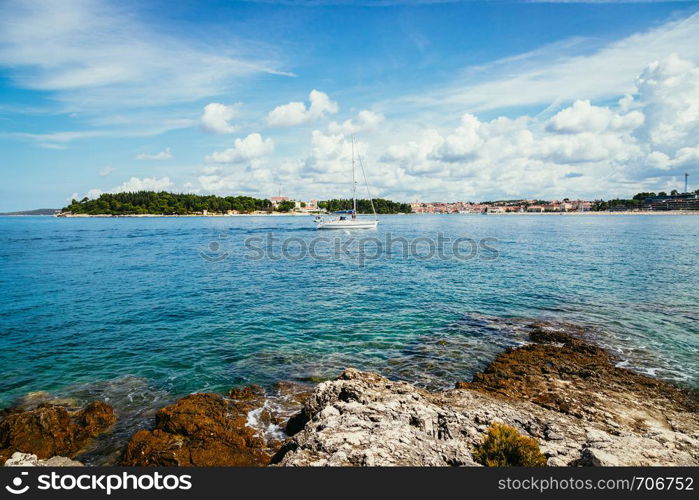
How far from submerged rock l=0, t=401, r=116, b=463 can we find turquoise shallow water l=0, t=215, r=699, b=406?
1.49 metres

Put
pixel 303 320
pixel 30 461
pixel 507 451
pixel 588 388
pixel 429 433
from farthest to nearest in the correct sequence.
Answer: pixel 303 320
pixel 588 388
pixel 429 433
pixel 30 461
pixel 507 451

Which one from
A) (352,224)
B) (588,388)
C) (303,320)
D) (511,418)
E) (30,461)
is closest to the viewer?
(30,461)

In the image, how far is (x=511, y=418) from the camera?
8.80m

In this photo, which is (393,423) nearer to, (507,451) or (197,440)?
(507,451)

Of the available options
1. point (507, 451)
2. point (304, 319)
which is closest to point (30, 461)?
point (507, 451)

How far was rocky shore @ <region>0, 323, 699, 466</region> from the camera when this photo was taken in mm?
6953

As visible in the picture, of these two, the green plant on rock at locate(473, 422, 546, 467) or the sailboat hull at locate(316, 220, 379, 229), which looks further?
the sailboat hull at locate(316, 220, 379, 229)

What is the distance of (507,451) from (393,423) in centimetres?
221

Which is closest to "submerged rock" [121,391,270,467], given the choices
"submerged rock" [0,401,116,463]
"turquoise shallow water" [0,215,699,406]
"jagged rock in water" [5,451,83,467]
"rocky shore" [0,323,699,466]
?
"rocky shore" [0,323,699,466]

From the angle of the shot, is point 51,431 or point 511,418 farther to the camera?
point 51,431

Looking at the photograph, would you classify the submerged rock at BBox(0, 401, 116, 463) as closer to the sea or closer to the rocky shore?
the rocky shore

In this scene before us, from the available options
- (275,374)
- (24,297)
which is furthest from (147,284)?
(275,374)

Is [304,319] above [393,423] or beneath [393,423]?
beneath

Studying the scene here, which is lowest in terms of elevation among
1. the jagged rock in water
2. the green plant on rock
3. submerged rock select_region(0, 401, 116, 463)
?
submerged rock select_region(0, 401, 116, 463)
